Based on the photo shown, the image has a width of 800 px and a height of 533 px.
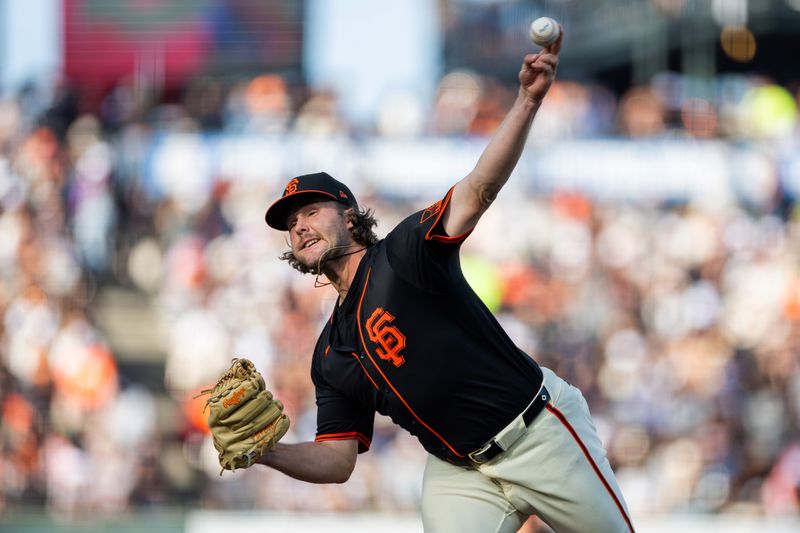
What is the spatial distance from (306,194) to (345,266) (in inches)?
11.1

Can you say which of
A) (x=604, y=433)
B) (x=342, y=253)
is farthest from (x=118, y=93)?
(x=342, y=253)

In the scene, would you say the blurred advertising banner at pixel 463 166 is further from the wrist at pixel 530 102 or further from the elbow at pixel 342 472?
the wrist at pixel 530 102

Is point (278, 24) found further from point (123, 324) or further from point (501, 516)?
point (501, 516)

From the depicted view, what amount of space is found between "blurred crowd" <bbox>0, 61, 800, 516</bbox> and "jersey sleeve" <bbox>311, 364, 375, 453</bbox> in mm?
5049

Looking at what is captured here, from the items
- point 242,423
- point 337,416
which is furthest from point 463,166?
point 242,423

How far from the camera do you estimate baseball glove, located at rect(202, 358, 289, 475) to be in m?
3.42

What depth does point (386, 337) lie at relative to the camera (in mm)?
3396

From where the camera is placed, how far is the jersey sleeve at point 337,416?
3785 mm

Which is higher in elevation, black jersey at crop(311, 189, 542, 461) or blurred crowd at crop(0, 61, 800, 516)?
black jersey at crop(311, 189, 542, 461)

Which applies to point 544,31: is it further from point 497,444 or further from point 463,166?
point 463,166

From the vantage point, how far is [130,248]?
10.6m

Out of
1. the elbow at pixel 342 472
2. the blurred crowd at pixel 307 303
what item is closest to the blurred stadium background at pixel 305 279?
the blurred crowd at pixel 307 303

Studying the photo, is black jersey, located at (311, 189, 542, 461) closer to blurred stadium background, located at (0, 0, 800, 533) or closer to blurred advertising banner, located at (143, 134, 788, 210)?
blurred stadium background, located at (0, 0, 800, 533)

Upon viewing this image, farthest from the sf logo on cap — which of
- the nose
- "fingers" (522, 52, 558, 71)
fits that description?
"fingers" (522, 52, 558, 71)
